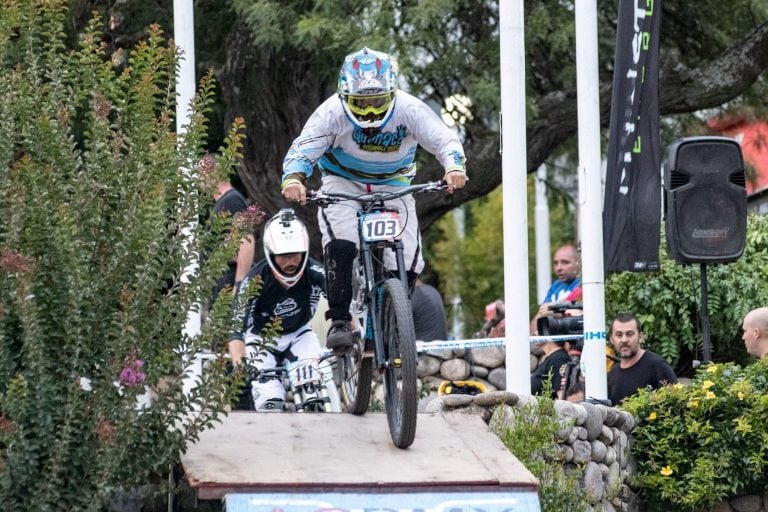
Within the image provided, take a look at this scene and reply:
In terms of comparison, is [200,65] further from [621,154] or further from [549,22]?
[621,154]

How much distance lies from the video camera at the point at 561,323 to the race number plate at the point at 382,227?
3973 millimetres

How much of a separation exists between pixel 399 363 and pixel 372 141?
136cm

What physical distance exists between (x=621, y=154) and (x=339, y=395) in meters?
2.61

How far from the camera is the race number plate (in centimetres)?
792

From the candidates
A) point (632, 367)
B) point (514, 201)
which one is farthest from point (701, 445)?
point (514, 201)

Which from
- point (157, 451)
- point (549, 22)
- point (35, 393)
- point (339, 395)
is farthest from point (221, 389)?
point (549, 22)

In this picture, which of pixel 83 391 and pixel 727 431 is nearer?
pixel 83 391

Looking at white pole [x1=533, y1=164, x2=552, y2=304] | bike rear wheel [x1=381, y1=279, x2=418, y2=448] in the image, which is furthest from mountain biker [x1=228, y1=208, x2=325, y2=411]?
white pole [x1=533, y1=164, x2=552, y2=304]

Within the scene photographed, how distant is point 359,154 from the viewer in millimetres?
8250

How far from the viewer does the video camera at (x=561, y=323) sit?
11.8 metres

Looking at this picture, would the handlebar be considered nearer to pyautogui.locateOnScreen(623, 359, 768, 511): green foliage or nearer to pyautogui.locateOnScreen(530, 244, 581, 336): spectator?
pyautogui.locateOnScreen(623, 359, 768, 511): green foliage

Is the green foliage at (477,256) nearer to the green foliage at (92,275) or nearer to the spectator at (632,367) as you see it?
the spectator at (632,367)

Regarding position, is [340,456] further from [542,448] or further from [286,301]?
[286,301]

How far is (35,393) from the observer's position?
643cm
